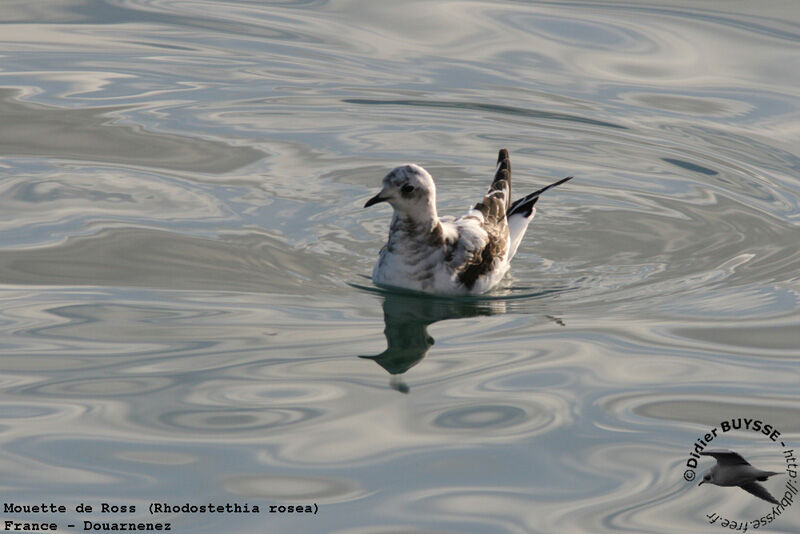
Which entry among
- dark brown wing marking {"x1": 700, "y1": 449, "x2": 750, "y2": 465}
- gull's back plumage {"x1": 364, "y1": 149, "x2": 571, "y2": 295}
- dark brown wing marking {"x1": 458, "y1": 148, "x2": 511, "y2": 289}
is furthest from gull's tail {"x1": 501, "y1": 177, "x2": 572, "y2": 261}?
dark brown wing marking {"x1": 700, "y1": 449, "x2": 750, "y2": 465}

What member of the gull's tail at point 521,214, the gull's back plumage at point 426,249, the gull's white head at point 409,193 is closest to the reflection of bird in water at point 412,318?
the gull's back plumage at point 426,249

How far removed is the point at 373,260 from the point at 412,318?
1.52m

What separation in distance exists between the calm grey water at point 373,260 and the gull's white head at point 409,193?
0.85m

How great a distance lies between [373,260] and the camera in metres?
13.0

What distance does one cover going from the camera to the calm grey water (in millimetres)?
8602

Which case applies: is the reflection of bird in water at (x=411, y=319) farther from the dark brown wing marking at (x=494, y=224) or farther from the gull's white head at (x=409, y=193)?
the gull's white head at (x=409, y=193)

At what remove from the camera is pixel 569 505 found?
817 cm

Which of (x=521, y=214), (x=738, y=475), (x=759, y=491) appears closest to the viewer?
(x=759, y=491)

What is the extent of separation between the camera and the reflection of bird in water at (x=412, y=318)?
34.7 ft

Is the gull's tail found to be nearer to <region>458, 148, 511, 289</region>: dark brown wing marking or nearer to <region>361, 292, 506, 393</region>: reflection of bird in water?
<region>458, 148, 511, 289</region>: dark brown wing marking

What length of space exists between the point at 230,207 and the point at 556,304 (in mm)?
4384

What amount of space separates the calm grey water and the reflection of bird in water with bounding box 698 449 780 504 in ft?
0.41

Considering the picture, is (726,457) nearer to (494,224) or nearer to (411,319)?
(411,319)

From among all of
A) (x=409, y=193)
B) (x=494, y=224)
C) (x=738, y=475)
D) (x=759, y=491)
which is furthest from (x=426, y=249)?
(x=759, y=491)
